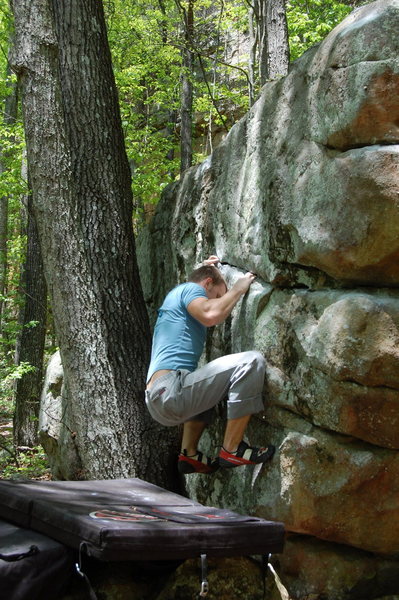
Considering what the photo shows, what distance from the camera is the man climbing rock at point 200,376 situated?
187 inches

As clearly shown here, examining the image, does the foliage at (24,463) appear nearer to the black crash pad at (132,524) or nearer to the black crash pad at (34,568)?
the black crash pad at (132,524)

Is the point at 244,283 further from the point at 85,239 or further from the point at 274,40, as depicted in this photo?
the point at 274,40

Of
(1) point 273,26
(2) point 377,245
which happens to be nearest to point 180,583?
(2) point 377,245

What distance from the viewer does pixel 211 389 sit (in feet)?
16.0

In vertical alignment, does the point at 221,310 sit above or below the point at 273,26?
below

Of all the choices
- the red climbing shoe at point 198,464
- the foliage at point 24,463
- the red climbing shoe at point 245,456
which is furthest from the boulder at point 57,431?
the red climbing shoe at point 245,456

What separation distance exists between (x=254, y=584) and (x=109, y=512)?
1.01 metres

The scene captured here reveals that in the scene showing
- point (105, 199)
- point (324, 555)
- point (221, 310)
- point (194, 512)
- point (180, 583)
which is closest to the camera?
point (180, 583)

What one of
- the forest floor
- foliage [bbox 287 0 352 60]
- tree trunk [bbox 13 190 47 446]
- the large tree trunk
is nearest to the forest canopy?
foliage [bbox 287 0 352 60]

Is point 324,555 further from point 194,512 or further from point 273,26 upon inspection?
point 273,26

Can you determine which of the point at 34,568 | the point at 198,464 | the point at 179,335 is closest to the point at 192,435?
the point at 198,464

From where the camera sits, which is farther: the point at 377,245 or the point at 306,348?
the point at 306,348

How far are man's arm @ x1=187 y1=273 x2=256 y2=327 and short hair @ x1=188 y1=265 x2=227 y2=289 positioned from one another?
26 centimetres

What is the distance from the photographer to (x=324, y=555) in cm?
454
